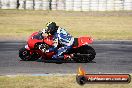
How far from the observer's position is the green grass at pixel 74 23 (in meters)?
29.0

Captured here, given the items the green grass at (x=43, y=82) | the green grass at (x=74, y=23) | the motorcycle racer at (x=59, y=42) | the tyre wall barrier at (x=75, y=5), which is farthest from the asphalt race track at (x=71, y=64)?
the tyre wall barrier at (x=75, y=5)

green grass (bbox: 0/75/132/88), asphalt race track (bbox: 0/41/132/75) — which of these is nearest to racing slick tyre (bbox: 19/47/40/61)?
asphalt race track (bbox: 0/41/132/75)

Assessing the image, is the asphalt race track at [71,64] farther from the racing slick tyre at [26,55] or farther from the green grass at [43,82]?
the green grass at [43,82]

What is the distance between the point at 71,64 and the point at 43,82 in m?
4.46

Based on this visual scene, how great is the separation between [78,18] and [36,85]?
2572 cm

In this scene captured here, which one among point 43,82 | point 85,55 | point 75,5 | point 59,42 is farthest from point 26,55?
point 75,5

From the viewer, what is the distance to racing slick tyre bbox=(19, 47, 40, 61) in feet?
58.4

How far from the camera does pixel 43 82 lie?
13.2 meters

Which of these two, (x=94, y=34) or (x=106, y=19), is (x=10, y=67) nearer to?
(x=94, y=34)

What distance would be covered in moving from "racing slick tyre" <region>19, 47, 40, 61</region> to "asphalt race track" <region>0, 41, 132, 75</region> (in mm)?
261

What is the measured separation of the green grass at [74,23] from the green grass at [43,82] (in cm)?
1329

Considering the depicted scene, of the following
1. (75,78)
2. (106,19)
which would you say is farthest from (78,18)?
(75,78)

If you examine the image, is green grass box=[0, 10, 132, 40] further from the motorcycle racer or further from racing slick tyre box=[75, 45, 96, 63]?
the motorcycle racer

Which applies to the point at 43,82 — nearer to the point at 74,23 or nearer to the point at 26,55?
the point at 26,55
